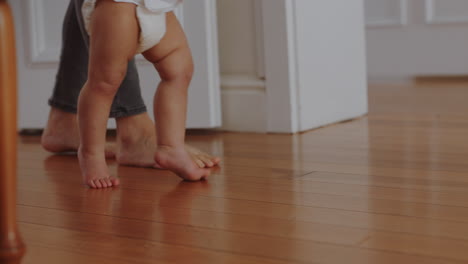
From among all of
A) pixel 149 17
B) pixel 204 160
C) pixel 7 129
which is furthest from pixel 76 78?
pixel 7 129

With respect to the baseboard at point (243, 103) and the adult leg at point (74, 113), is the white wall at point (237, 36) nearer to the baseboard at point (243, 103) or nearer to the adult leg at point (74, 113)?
the baseboard at point (243, 103)

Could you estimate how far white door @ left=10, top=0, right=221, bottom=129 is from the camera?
1.90m

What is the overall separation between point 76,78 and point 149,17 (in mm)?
539

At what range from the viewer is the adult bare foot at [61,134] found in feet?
5.60

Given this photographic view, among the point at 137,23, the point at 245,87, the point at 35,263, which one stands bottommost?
the point at 35,263

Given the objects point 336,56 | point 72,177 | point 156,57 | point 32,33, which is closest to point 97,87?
point 156,57

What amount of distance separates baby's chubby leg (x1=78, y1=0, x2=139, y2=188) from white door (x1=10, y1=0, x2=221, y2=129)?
61cm

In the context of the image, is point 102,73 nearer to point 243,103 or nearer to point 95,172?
point 95,172

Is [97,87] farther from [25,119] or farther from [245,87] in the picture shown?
[25,119]

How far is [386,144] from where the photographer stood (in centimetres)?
165

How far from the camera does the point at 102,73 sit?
1250 millimetres

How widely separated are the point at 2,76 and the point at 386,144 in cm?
107

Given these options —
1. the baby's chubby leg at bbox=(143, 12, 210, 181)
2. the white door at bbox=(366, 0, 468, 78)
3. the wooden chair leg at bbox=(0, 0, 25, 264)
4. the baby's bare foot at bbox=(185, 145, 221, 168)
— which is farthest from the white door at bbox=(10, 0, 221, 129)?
the white door at bbox=(366, 0, 468, 78)

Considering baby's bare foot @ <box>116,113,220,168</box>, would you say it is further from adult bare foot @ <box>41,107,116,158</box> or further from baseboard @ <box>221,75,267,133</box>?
baseboard @ <box>221,75,267,133</box>
